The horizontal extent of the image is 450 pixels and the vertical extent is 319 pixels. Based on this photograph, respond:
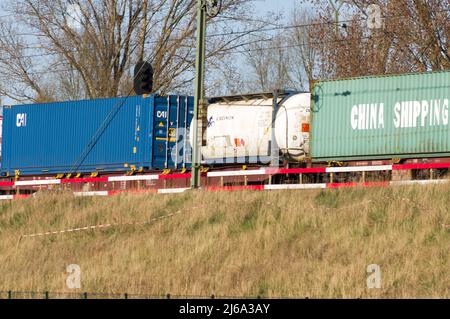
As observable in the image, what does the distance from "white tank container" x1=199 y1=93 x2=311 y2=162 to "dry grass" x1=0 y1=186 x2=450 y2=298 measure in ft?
16.8

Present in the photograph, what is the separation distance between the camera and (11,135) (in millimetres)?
37969

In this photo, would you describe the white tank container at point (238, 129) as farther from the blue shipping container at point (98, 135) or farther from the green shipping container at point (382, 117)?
the blue shipping container at point (98, 135)

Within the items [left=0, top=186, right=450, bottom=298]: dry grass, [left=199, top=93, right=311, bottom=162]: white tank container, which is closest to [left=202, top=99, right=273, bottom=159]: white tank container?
[left=199, top=93, right=311, bottom=162]: white tank container

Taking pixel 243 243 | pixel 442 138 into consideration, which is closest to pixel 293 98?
pixel 442 138

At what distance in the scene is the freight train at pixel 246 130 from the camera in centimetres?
2650

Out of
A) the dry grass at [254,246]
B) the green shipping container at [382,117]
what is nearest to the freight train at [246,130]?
the green shipping container at [382,117]

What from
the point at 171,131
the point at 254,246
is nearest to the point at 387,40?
the point at 171,131

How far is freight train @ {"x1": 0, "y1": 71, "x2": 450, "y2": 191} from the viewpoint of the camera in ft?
86.9

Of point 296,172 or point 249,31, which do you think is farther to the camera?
point 249,31

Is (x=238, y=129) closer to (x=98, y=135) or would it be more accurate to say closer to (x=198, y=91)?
(x=198, y=91)

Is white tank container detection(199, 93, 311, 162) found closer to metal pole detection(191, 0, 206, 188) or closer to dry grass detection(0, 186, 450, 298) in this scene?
metal pole detection(191, 0, 206, 188)

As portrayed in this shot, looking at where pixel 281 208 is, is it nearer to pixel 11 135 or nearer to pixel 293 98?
pixel 293 98

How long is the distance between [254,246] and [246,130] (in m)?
9.95

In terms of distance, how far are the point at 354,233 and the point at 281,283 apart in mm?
2313
